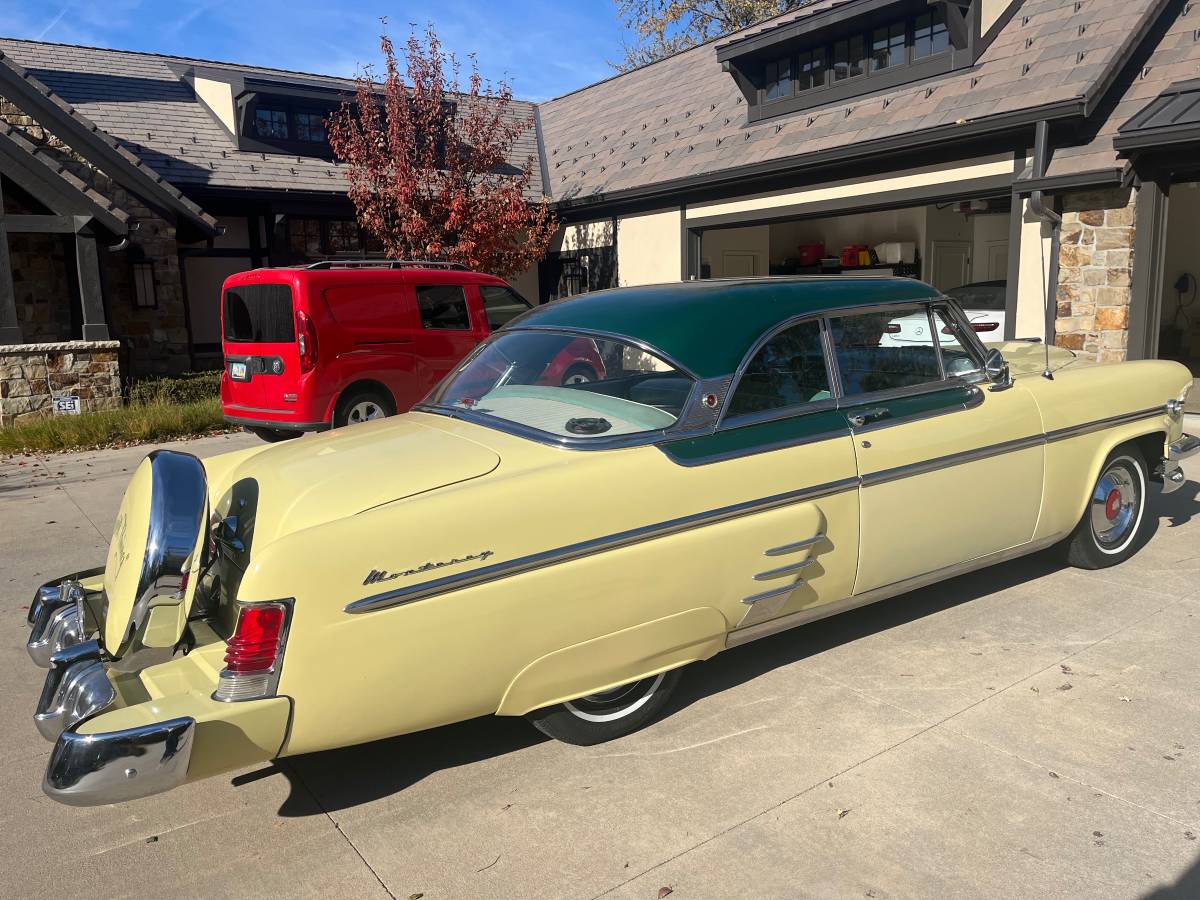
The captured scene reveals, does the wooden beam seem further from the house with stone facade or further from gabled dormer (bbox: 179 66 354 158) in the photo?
gabled dormer (bbox: 179 66 354 158)

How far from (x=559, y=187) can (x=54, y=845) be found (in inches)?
622

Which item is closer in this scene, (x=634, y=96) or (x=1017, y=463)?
(x=1017, y=463)

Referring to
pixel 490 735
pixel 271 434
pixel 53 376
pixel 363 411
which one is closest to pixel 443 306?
pixel 363 411

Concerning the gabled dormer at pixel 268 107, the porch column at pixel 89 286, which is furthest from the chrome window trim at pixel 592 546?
the gabled dormer at pixel 268 107

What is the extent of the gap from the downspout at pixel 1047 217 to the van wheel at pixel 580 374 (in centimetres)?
691

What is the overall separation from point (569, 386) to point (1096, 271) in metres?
7.62

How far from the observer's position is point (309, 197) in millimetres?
15898

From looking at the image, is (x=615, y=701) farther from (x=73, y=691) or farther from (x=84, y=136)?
(x=84, y=136)

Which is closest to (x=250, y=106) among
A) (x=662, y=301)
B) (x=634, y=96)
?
(x=634, y=96)

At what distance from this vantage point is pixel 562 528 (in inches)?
116

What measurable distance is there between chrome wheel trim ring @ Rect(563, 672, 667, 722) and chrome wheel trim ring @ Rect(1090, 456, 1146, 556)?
289cm

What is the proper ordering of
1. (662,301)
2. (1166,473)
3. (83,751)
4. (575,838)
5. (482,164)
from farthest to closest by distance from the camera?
(482,164) → (1166,473) → (662,301) → (575,838) → (83,751)

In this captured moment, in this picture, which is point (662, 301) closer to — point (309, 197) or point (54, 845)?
point (54, 845)

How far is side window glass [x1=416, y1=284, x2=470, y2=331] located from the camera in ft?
30.8
